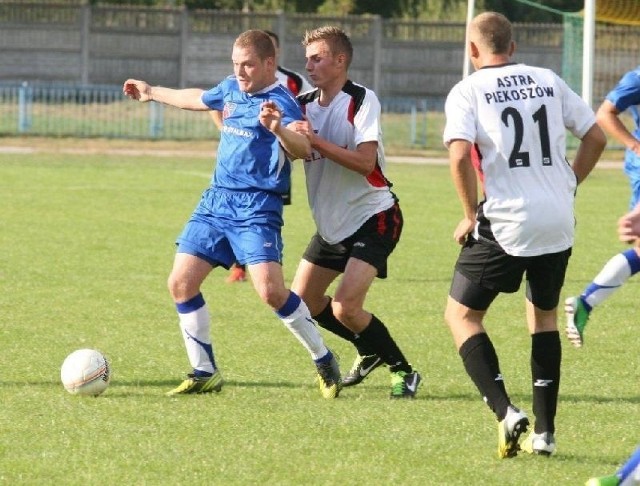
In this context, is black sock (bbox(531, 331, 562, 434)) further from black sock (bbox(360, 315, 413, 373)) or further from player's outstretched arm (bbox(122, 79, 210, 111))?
player's outstretched arm (bbox(122, 79, 210, 111))

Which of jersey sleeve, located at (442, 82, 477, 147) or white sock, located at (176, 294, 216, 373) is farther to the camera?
white sock, located at (176, 294, 216, 373)

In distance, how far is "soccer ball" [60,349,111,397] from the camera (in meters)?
7.05

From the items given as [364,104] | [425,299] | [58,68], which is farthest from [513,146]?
[58,68]

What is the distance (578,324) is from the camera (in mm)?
8602

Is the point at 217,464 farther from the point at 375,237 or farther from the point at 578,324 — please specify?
the point at 578,324

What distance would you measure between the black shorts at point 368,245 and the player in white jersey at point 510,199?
1258 mm

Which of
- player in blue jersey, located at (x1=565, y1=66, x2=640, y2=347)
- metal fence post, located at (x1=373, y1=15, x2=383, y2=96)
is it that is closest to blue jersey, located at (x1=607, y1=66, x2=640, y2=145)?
player in blue jersey, located at (x1=565, y1=66, x2=640, y2=347)

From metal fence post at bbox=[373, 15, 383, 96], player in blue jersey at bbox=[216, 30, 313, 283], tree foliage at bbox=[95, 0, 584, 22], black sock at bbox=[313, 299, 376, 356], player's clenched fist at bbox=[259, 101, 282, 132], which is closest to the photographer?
player's clenched fist at bbox=[259, 101, 282, 132]

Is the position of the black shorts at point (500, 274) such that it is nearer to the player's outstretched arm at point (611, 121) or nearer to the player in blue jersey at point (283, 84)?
the player in blue jersey at point (283, 84)

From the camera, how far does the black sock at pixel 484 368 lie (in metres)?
5.90

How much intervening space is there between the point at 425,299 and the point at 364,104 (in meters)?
4.26

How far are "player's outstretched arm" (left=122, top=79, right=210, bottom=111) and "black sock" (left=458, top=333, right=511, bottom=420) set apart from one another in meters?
2.28

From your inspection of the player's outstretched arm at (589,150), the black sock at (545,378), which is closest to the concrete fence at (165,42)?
the player's outstretched arm at (589,150)

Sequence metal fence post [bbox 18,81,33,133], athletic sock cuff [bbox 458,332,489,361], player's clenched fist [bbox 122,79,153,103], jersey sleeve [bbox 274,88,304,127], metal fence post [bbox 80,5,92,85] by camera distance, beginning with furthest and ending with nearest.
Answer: metal fence post [bbox 80,5,92,85] → metal fence post [bbox 18,81,33,133] → player's clenched fist [bbox 122,79,153,103] → jersey sleeve [bbox 274,88,304,127] → athletic sock cuff [bbox 458,332,489,361]
